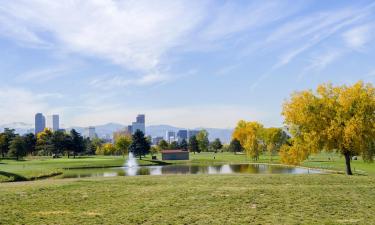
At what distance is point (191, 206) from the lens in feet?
66.8

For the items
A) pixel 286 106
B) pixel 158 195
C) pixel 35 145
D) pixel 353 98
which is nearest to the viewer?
pixel 158 195

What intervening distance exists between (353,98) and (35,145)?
496ft

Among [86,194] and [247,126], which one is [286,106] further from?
[247,126]

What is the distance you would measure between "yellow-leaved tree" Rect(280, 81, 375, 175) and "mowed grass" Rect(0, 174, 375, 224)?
19.6 metres

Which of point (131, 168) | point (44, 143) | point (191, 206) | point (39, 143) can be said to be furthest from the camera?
point (39, 143)

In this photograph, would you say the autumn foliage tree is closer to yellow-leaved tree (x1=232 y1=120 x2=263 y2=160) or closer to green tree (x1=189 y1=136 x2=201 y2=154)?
yellow-leaved tree (x1=232 y1=120 x2=263 y2=160)

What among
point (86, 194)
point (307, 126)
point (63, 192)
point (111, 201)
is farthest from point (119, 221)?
point (307, 126)

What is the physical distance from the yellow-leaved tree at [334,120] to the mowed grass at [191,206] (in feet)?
64.4

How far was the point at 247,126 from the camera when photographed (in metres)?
130

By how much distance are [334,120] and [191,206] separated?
103ft

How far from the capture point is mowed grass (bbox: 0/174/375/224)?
56.7 feet

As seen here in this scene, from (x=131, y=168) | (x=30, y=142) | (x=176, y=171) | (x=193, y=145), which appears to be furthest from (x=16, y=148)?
(x=193, y=145)

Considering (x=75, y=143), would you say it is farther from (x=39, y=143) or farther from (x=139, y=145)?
(x=139, y=145)

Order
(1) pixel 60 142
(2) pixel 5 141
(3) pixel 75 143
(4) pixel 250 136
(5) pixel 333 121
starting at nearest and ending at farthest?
1. (5) pixel 333 121
2. (4) pixel 250 136
3. (2) pixel 5 141
4. (1) pixel 60 142
5. (3) pixel 75 143
